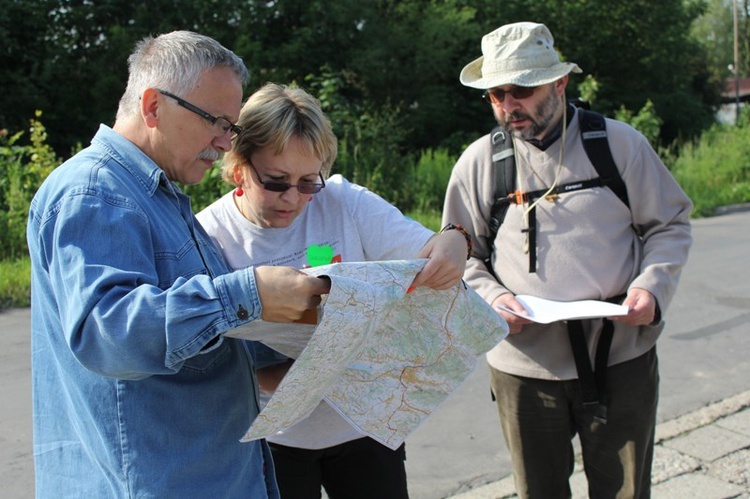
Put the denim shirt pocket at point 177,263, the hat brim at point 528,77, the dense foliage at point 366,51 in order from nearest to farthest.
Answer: the denim shirt pocket at point 177,263, the hat brim at point 528,77, the dense foliage at point 366,51

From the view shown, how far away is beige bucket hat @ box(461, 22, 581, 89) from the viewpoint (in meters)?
2.91

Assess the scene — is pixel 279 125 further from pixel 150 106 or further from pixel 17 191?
pixel 17 191

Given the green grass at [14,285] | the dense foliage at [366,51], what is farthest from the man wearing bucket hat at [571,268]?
the dense foliage at [366,51]

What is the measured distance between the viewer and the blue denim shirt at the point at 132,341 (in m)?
1.49

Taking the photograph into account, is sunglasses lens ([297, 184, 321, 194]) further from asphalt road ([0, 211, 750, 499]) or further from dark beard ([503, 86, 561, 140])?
asphalt road ([0, 211, 750, 499])

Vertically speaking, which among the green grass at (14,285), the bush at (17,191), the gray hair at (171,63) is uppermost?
the gray hair at (171,63)

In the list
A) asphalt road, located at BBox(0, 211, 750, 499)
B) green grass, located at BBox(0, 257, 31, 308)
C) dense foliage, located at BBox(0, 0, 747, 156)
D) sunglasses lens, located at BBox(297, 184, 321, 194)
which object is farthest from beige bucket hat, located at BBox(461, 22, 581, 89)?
dense foliage, located at BBox(0, 0, 747, 156)

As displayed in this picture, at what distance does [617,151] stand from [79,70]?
764 inches

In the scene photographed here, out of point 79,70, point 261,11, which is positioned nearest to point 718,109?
point 261,11

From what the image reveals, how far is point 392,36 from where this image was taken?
78.4 ft

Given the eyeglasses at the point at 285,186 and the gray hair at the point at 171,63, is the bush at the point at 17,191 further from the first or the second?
the gray hair at the point at 171,63

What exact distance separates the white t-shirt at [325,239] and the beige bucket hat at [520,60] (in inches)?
33.8

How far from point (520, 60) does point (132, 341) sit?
1997 millimetres

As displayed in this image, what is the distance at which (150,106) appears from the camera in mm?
1756
